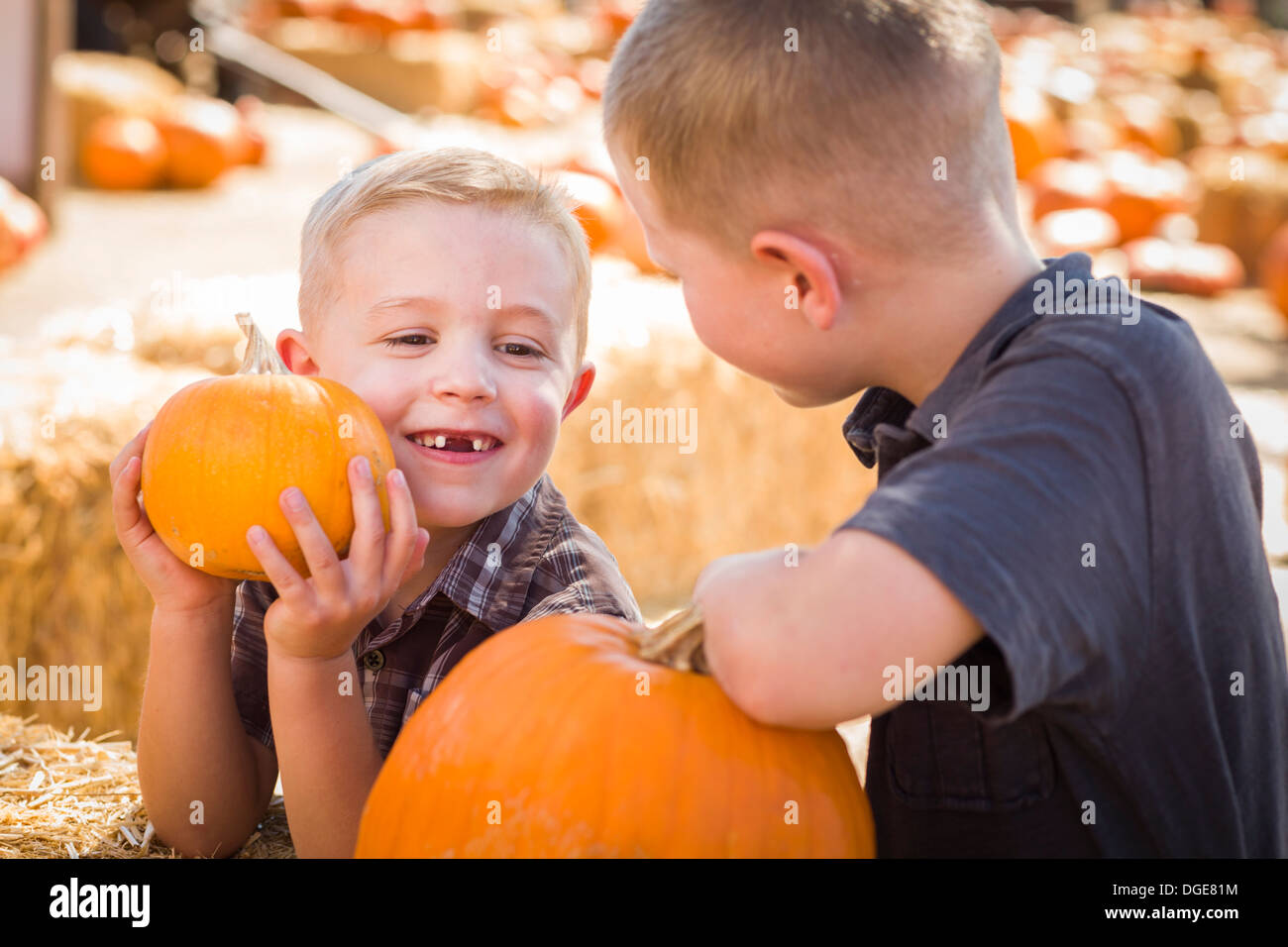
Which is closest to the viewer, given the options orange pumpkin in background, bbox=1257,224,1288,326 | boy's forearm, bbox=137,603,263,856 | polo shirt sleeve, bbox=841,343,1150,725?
polo shirt sleeve, bbox=841,343,1150,725

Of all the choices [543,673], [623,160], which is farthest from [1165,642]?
[623,160]

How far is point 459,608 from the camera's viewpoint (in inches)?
73.3

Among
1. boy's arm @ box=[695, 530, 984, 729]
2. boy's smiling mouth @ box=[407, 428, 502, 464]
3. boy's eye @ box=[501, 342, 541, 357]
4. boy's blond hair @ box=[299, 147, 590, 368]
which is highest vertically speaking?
boy's blond hair @ box=[299, 147, 590, 368]

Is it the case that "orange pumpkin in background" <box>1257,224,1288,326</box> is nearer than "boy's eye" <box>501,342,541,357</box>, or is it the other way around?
"boy's eye" <box>501,342,541,357</box>

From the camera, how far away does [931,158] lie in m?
1.30

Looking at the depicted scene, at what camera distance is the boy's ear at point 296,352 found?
1.97 meters

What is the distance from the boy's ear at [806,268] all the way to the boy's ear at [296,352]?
89cm

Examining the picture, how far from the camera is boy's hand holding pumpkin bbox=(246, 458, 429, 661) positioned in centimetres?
145

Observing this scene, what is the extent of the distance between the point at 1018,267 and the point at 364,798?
102cm

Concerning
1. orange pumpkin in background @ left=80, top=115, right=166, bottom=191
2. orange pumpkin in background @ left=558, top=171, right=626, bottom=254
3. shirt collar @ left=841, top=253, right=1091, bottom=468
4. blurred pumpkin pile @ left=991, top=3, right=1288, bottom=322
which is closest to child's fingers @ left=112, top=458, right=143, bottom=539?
shirt collar @ left=841, top=253, right=1091, bottom=468

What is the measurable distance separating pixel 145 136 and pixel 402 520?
7830 mm

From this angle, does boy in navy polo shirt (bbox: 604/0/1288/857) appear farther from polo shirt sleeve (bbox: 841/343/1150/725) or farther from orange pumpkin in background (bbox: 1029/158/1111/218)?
orange pumpkin in background (bbox: 1029/158/1111/218)

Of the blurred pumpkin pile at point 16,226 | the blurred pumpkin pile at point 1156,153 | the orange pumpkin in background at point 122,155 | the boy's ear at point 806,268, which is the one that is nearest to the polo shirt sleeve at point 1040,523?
the boy's ear at point 806,268
